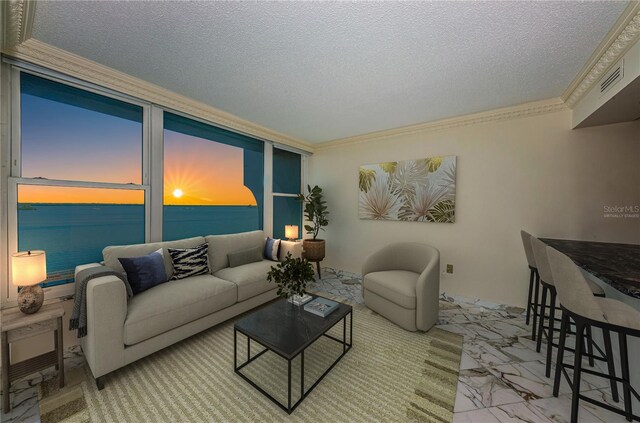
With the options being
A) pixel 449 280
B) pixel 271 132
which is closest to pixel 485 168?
pixel 449 280

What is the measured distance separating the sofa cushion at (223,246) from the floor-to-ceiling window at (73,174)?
0.75 metres

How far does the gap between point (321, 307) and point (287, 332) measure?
416mm

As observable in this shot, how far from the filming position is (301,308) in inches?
81.1

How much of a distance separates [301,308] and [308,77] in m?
2.18

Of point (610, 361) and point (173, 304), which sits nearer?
point (610, 361)

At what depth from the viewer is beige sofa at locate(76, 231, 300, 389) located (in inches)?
64.6

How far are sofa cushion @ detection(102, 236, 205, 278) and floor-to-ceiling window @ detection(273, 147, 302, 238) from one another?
1691 millimetres

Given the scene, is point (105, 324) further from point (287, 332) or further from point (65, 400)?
point (287, 332)

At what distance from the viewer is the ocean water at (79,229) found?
1955 mm

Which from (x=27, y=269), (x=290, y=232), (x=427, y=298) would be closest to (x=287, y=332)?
(x=427, y=298)

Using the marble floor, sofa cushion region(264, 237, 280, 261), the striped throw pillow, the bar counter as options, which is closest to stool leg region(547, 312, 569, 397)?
the marble floor

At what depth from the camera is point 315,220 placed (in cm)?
453

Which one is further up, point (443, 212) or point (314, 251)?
point (443, 212)

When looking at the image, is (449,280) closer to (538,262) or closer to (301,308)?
(538,262)
